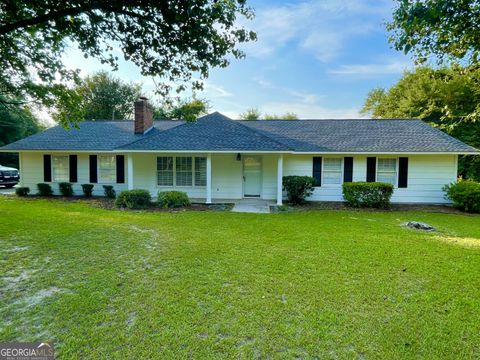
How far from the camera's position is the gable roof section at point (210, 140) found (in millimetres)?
11859

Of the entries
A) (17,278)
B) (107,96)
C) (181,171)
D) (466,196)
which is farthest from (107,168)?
(107,96)

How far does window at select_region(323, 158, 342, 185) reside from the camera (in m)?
13.3

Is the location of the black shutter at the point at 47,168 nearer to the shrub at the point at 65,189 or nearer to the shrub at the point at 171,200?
the shrub at the point at 65,189

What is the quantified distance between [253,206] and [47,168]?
39.5ft

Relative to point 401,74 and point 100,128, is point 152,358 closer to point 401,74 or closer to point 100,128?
point 100,128

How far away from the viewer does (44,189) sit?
1448cm

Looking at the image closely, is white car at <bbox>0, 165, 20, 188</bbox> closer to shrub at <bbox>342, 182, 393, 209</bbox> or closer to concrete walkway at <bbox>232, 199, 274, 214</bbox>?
concrete walkway at <bbox>232, 199, 274, 214</bbox>

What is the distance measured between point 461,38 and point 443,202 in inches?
476

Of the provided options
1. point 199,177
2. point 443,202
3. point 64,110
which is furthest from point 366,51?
point 64,110

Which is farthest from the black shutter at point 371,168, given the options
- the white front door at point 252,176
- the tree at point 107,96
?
the tree at point 107,96

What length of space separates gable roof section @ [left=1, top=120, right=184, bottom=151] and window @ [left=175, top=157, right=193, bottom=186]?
6.76 feet

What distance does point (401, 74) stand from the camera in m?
29.4

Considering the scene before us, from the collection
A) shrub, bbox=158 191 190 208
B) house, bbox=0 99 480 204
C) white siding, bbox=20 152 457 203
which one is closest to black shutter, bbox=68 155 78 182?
house, bbox=0 99 480 204

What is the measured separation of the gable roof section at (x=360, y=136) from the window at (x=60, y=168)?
432 inches
